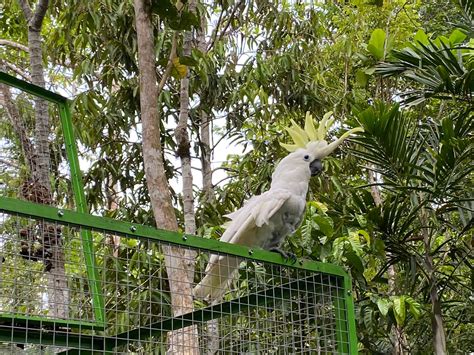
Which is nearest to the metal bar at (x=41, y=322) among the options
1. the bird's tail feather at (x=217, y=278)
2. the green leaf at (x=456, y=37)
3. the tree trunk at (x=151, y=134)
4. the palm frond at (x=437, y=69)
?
the bird's tail feather at (x=217, y=278)

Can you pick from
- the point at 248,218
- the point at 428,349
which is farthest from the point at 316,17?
the point at 248,218

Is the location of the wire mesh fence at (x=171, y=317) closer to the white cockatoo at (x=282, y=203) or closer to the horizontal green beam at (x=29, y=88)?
the white cockatoo at (x=282, y=203)

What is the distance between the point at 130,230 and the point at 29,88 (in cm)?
86

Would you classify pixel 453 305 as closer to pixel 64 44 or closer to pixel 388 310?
pixel 388 310

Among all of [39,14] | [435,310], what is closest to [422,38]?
[435,310]

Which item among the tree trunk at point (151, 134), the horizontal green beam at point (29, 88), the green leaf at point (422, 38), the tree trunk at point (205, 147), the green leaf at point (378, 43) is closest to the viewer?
the horizontal green beam at point (29, 88)

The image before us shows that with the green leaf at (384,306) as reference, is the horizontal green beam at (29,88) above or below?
above

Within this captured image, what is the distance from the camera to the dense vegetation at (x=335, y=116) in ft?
11.5

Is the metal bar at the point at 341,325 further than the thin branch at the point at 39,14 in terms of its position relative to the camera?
No

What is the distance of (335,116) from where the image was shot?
18.3ft

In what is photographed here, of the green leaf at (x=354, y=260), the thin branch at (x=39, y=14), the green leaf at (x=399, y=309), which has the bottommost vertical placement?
the green leaf at (x=399, y=309)

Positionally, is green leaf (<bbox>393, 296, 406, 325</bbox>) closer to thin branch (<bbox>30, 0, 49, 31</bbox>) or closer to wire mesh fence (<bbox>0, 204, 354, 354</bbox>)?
wire mesh fence (<bbox>0, 204, 354, 354</bbox>)

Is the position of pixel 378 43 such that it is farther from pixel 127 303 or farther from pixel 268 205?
pixel 127 303

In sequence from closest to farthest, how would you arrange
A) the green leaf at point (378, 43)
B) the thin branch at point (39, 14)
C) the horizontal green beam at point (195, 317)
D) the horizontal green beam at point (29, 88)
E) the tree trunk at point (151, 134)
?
the horizontal green beam at point (195, 317)
the horizontal green beam at point (29, 88)
the tree trunk at point (151, 134)
the thin branch at point (39, 14)
the green leaf at point (378, 43)
